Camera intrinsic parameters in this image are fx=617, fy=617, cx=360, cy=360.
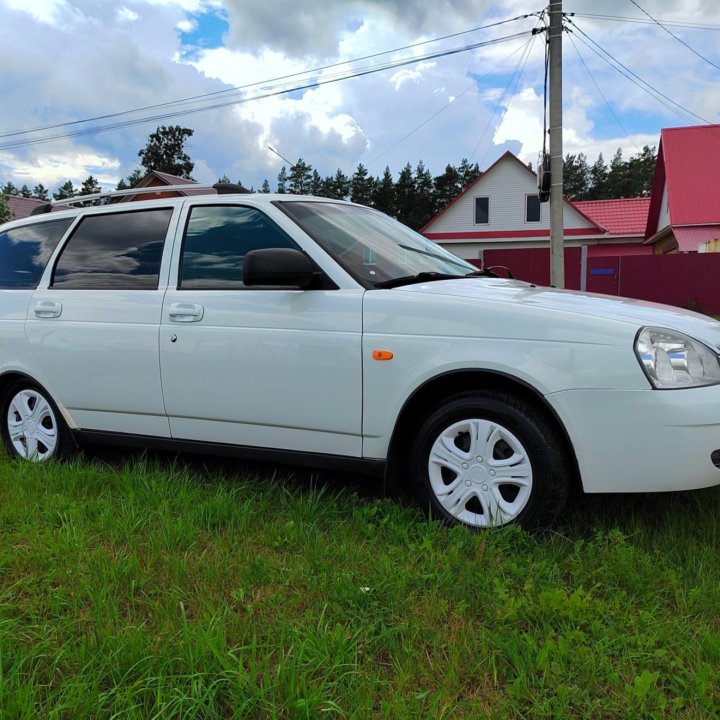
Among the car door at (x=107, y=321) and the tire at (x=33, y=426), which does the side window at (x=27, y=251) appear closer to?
the car door at (x=107, y=321)

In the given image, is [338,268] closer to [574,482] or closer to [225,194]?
[225,194]

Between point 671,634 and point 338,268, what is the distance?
2035 millimetres

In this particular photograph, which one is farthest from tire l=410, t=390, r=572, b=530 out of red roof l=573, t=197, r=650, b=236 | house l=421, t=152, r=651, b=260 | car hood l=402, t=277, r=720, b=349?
red roof l=573, t=197, r=650, b=236

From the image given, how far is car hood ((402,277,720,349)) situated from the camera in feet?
8.63

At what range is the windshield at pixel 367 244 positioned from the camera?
124 inches

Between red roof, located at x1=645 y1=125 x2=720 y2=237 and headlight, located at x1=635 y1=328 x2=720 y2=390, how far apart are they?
2046 centimetres

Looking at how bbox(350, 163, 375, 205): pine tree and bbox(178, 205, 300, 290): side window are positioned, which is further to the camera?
bbox(350, 163, 375, 205): pine tree

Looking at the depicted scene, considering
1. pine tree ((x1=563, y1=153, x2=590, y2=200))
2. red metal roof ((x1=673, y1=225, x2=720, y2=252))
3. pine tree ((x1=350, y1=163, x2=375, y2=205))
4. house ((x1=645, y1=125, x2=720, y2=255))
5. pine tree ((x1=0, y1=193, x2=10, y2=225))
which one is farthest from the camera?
pine tree ((x1=563, y1=153, x2=590, y2=200))

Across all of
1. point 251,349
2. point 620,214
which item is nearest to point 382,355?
point 251,349

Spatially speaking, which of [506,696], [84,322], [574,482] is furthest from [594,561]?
[84,322]

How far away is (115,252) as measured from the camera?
3750 millimetres

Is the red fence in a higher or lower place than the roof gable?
lower

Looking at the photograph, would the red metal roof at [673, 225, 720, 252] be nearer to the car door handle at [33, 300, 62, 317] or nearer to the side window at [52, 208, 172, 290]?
the side window at [52, 208, 172, 290]

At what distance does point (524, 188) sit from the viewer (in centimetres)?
3069
